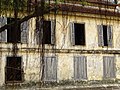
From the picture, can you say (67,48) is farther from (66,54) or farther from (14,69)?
(14,69)

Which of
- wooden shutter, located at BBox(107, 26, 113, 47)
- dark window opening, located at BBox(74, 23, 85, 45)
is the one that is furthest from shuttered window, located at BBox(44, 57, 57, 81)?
wooden shutter, located at BBox(107, 26, 113, 47)

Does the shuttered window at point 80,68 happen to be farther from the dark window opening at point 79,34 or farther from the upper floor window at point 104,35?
the upper floor window at point 104,35

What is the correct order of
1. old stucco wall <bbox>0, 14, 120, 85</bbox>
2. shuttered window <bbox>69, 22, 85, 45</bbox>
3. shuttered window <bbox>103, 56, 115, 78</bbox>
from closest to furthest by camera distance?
old stucco wall <bbox>0, 14, 120, 85</bbox> < shuttered window <bbox>69, 22, 85, 45</bbox> < shuttered window <bbox>103, 56, 115, 78</bbox>

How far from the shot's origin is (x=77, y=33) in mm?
20000

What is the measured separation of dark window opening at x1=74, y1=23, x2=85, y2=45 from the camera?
760 inches

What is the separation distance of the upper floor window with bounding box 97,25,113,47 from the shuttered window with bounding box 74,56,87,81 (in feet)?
5.81

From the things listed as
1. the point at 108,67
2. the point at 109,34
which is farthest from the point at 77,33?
the point at 108,67

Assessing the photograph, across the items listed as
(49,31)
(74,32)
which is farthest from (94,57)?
(49,31)

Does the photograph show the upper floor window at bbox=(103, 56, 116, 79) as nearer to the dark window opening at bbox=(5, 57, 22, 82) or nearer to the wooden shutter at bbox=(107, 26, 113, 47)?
the wooden shutter at bbox=(107, 26, 113, 47)

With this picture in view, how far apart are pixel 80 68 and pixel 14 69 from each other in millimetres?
4245

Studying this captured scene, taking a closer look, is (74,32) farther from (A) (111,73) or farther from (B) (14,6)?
(B) (14,6)

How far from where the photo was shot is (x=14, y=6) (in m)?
8.27

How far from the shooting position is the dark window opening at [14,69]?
1667cm

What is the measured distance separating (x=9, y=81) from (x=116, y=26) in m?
8.54
